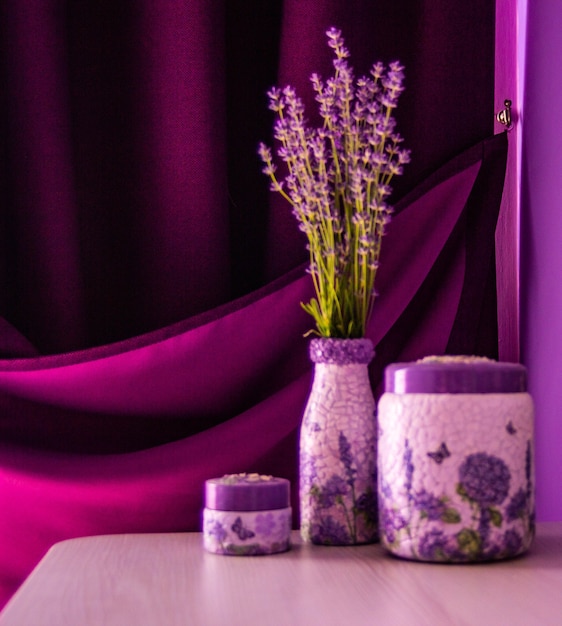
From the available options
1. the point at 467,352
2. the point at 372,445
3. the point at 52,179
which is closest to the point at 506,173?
the point at 467,352

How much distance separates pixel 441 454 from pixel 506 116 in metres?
0.68

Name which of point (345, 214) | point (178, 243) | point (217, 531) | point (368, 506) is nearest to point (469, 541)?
point (368, 506)

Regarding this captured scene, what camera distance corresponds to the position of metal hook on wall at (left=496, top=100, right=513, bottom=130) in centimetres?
137

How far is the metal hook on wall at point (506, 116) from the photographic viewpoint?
1.37 metres

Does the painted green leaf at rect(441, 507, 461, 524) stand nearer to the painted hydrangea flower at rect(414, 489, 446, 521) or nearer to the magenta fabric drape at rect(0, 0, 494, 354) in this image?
the painted hydrangea flower at rect(414, 489, 446, 521)

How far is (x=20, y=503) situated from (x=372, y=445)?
55cm

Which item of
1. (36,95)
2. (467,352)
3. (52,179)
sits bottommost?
(467,352)

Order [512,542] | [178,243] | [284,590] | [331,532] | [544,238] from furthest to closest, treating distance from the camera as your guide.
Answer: [178,243], [544,238], [331,532], [512,542], [284,590]

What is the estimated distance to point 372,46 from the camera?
1.39 m

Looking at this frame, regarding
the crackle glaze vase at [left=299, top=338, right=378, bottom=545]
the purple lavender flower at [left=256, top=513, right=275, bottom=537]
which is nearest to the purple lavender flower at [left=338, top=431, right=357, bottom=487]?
the crackle glaze vase at [left=299, top=338, right=378, bottom=545]

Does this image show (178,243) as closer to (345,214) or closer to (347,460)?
(345,214)

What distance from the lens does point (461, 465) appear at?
3.00 feet

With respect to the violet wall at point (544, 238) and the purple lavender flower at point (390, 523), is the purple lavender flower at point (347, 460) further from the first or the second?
the violet wall at point (544, 238)

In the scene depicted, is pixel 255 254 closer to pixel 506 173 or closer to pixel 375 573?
pixel 506 173
